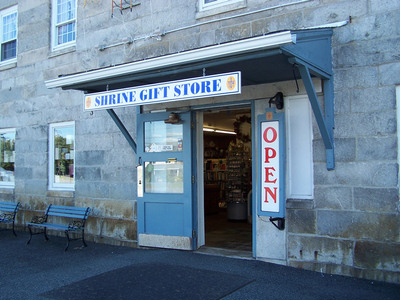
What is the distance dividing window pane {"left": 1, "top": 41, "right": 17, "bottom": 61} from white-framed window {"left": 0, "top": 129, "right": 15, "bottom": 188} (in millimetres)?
1938

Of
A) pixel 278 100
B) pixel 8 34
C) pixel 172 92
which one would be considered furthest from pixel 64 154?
pixel 278 100

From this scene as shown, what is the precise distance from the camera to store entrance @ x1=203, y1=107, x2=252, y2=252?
8.67 m

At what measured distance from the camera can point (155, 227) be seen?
764 centimetres

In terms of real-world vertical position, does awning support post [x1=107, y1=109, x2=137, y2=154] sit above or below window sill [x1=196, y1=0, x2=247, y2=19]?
below

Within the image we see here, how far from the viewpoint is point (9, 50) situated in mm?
10938

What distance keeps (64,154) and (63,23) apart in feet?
9.79

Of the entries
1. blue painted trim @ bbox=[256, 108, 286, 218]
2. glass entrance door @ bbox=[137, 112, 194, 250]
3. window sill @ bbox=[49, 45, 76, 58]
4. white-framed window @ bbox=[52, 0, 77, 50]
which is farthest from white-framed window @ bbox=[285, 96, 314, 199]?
white-framed window @ bbox=[52, 0, 77, 50]

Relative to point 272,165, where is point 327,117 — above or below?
above

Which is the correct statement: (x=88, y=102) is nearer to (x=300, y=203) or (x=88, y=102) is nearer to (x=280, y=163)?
(x=280, y=163)

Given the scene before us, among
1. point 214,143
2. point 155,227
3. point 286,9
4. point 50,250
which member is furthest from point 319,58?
point 214,143

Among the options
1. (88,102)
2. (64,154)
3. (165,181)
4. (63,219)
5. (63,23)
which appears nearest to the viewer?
(88,102)

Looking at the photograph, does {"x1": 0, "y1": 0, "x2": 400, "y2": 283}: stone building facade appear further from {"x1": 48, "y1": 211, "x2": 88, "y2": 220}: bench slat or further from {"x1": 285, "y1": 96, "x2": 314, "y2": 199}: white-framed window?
{"x1": 48, "y1": 211, "x2": 88, "y2": 220}: bench slat

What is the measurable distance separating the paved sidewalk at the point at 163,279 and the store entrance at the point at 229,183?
1217mm

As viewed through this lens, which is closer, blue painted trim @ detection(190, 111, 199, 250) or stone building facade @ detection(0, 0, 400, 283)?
stone building facade @ detection(0, 0, 400, 283)
